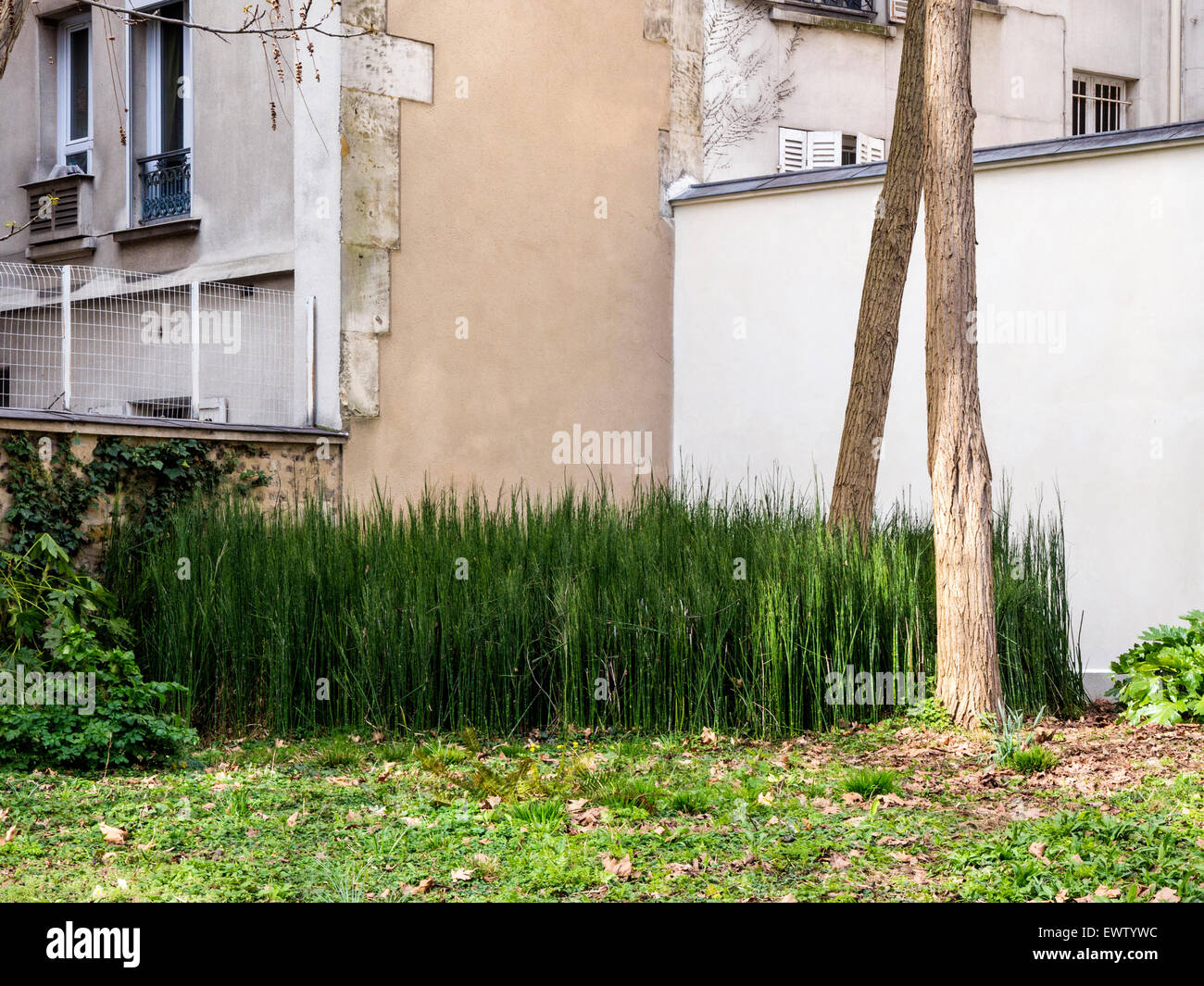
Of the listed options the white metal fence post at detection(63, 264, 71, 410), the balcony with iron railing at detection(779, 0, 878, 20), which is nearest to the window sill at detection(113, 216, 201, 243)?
the white metal fence post at detection(63, 264, 71, 410)

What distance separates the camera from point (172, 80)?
11781 mm

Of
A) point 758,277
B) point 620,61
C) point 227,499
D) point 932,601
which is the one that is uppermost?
point 620,61

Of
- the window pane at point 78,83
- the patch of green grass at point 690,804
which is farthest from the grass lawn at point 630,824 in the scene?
the window pane at point 78,83

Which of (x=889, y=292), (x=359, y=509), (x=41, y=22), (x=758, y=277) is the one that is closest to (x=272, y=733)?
(x=359, y=509)

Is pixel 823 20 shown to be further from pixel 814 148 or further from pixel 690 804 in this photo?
pixel 690 804

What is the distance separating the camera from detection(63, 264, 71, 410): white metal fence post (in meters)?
8.68

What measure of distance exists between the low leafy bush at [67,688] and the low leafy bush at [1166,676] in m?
4.55

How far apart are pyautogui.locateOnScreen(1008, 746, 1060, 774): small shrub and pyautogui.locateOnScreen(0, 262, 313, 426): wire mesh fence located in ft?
18.8

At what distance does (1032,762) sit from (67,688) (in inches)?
165

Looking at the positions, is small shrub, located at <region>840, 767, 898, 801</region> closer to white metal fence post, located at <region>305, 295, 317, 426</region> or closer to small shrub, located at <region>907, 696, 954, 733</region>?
small shrub, located at <region>907, 696, 954, 733</region>

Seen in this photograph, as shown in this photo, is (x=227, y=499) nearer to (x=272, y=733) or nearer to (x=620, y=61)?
(x=272, y=733)

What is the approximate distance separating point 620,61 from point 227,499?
18.7 ft

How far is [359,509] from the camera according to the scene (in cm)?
991

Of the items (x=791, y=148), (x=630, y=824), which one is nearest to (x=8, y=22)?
(x=630, y=824)
